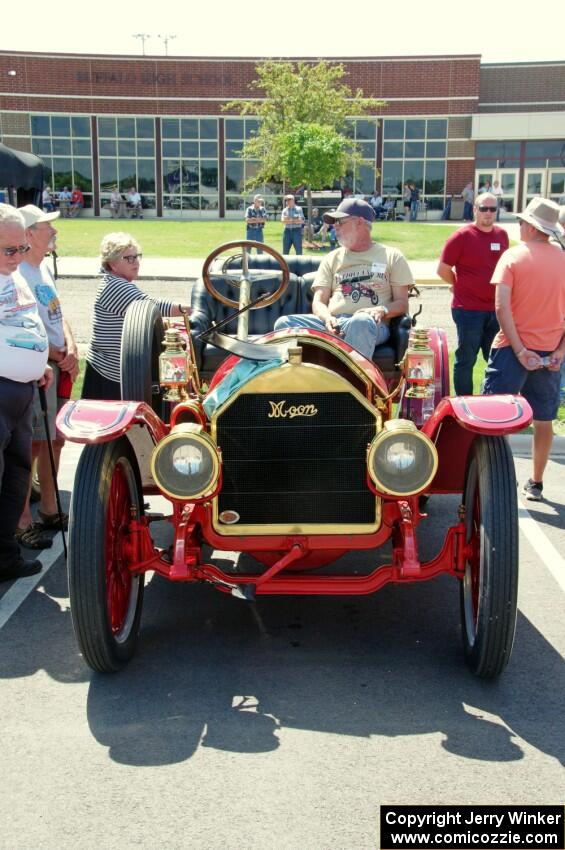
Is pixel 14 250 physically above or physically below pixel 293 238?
above

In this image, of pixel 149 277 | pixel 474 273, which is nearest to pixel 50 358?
pixel 474 273

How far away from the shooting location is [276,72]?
33594 millimetres

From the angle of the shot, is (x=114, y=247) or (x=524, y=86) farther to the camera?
(x=524, y=86)

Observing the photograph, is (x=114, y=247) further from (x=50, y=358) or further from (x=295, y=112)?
(x=295, y=112)

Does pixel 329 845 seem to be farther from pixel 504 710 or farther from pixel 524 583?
pixel 524 583

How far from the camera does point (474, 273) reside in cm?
757

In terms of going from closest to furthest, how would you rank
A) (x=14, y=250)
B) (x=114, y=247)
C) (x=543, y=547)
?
1. (x=14, y=250)
2. (x=543, y=547)
3. (x=114, y=247)

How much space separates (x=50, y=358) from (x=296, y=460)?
2.17m

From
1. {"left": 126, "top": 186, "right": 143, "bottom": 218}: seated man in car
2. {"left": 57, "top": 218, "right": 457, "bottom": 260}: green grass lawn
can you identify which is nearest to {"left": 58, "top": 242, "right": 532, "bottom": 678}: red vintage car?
{"left": 57, "top": 218, "right": 457, "bottom": 260}: green grass lawn

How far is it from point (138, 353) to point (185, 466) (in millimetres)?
1519

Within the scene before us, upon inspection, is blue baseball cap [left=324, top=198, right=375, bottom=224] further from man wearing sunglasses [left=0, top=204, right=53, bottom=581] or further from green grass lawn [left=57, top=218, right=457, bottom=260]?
green grass lawn [left=57, top=218, right=457, bottom=260]

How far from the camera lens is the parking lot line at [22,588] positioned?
459cm

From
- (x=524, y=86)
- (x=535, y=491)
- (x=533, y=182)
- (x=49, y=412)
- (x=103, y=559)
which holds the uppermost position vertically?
(x=524, y=86)

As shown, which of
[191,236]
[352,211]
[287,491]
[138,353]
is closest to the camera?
[287,491]
